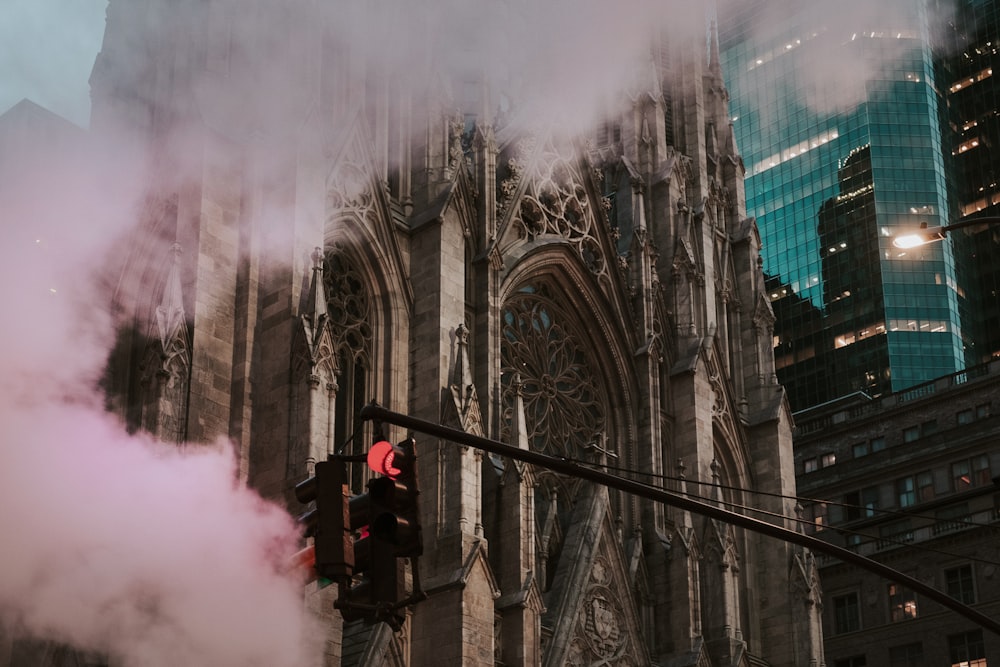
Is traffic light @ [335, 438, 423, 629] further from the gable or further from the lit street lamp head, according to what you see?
the gable

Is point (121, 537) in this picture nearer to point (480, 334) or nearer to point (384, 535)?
point (480, 334)

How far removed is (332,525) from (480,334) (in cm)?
2585

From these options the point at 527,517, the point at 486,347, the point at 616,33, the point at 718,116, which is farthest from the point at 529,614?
the point at 718,116

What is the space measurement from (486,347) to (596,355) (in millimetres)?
7394

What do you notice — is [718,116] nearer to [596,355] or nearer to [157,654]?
[596,355]

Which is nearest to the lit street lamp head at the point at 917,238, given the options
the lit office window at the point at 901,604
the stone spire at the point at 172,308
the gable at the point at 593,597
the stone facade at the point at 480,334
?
the stone facade at the point at 480,334

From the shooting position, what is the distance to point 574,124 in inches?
1826

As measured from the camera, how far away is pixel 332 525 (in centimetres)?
1334

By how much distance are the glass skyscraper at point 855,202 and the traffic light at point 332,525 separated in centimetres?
7133

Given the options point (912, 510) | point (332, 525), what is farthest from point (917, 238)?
point (912, 510)

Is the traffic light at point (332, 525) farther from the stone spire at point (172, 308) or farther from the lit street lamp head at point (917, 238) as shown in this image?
the stone spire at point (172, 308)

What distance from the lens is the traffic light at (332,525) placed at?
13.3 m

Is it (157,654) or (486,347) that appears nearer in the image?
(157,654)

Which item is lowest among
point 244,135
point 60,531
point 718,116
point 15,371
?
point 60,531
